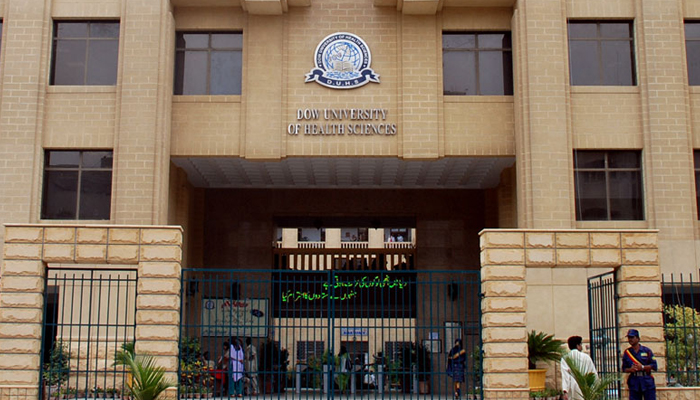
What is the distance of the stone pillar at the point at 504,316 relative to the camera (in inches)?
596

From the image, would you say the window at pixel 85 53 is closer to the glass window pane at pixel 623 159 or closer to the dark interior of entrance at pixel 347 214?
the dark interior of entrance at pixel 347 214

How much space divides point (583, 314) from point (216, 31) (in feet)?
41.2

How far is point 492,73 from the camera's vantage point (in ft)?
74.3

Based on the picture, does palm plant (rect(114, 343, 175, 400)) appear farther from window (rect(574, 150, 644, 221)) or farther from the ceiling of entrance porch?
window (rect(574, 150, 644, 221))

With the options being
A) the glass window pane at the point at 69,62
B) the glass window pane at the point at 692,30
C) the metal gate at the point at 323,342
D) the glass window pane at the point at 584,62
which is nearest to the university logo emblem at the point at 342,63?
the metal gate at the point at 323,342

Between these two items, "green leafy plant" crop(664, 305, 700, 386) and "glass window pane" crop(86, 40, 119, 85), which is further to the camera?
"glass window pane" crop(86, 40, 119, 85)

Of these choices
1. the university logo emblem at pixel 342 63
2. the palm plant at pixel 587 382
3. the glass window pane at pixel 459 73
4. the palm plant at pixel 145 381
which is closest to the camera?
the palm plant at pixel 587 382

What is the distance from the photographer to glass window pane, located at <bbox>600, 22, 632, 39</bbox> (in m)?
22.3

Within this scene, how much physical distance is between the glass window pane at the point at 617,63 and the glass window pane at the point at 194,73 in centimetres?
1102

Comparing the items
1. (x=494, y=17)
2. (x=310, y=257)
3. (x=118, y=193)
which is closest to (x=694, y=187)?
(x=494, y=17)

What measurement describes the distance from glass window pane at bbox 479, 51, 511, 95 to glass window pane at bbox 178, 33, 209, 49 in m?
7.75

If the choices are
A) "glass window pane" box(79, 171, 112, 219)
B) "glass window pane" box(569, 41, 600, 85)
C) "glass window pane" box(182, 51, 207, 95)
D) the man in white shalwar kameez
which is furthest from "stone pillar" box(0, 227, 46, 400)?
"glass window pane" box(569, 41, 600, 85)

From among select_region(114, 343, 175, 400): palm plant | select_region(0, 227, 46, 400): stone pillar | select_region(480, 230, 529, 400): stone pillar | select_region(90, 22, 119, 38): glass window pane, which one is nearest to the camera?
select_region(114, 343, 175, 400): palm plant

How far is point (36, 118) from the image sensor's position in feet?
70.3
